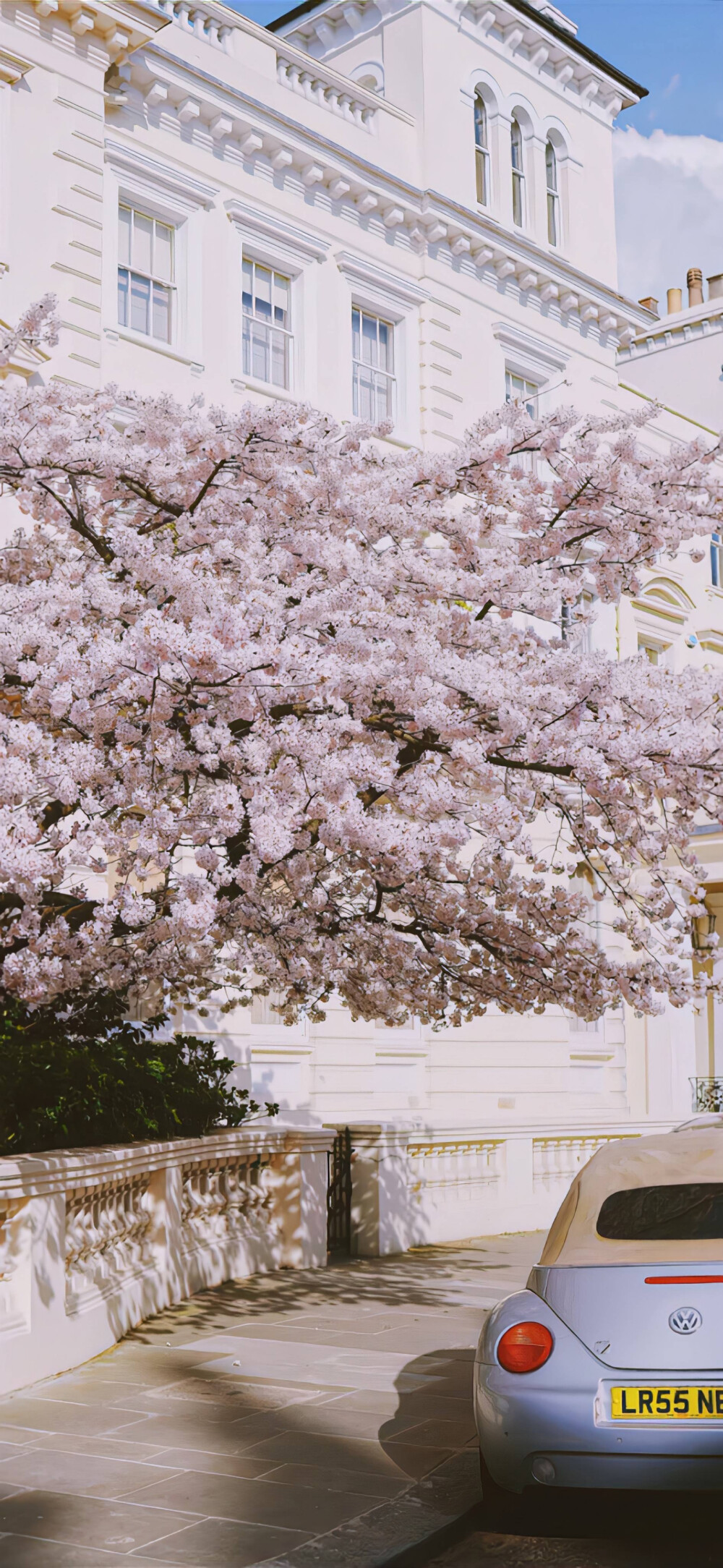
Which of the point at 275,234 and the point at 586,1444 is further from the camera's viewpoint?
the point at 275,234

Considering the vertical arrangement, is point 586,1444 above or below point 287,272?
below

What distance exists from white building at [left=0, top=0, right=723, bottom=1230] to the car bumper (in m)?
9.73

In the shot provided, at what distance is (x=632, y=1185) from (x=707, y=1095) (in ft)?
74.4

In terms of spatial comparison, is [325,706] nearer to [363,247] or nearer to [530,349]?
[363,247]

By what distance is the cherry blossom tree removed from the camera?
24.5ft

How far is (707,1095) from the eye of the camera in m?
27.4

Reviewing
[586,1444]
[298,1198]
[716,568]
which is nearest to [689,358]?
[716,568]

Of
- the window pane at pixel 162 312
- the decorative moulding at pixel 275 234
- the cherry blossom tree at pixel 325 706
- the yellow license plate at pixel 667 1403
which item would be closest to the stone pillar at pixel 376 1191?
the cherry blossom tree at pixel 325 706

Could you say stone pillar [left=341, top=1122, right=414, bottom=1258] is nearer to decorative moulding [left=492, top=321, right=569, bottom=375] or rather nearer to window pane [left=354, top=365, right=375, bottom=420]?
window pane [left=354, top=365, right=375, bottom=420]

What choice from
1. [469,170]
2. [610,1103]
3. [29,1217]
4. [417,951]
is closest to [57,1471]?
[29,1217]

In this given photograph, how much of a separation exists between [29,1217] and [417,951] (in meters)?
4.04

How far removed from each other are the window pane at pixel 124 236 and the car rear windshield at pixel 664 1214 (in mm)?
15557

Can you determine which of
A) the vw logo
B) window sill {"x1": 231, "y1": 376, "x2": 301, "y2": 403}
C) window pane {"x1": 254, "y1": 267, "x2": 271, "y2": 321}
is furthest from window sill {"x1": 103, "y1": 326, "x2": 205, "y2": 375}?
the vw logo

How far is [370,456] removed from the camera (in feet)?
34.4
